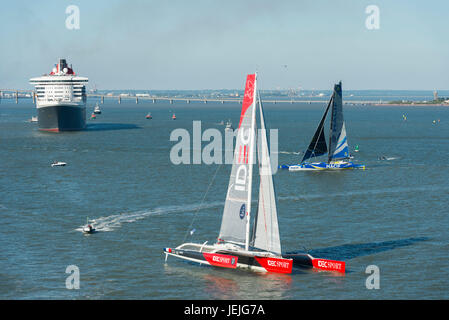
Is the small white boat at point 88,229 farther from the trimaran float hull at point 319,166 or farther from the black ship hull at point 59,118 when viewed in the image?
the black ship hull at point 59,118

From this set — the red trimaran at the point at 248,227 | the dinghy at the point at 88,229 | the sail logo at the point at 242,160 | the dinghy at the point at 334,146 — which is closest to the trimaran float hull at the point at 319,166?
the dinghy at the point at 334,146

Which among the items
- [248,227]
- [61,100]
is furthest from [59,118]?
[248,227]

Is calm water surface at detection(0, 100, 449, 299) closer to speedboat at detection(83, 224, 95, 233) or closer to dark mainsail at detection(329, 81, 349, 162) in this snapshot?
speedboat at detection(83, 224, 95, 233)

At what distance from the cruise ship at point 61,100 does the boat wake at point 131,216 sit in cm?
10408

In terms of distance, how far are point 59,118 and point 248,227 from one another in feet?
412

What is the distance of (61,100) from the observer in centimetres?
16375

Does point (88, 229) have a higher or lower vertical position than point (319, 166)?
lower

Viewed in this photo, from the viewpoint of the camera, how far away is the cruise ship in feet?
517

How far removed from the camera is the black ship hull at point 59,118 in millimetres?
157375

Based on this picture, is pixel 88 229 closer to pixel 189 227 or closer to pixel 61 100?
pixel 189 227

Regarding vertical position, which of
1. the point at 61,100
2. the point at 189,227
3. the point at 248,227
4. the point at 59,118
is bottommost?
the point at 189,227

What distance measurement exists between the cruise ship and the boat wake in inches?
4097
